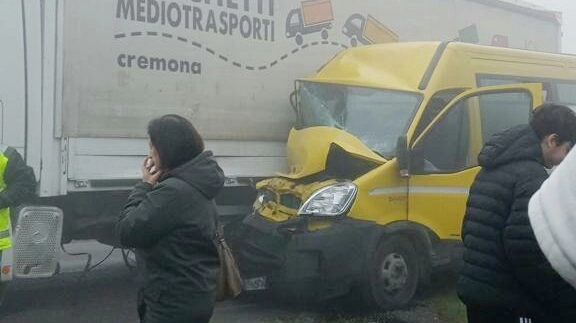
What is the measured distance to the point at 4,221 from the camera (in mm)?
6684

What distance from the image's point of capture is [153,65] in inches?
294

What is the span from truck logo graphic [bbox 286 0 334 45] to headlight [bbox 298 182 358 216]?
2252 millimetres

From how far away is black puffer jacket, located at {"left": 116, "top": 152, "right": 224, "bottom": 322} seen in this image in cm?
342

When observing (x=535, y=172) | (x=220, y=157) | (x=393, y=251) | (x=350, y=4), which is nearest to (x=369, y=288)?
(x=393, y=251)

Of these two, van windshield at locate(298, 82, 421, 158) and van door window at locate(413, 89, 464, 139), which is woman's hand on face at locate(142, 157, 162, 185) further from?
van door window at locate(413, 89, 464, 139)

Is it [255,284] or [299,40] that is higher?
[299,40]

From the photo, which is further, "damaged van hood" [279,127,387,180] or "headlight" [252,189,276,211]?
"headlight" [252,189,276,211]

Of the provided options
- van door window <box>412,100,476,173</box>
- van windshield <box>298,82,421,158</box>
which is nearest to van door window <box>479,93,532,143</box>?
van door window <box>412,100,476,173</box>

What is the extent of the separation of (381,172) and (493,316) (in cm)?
398

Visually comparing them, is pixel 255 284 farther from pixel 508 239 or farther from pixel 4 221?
pixel 508 239

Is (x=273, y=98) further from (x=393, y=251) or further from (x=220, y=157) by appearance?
(x=393, y=251)

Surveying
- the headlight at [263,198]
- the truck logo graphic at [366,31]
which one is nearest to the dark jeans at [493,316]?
the headlight at [263,198]

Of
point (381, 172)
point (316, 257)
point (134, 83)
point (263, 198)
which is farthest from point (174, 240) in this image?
point (263, 198)

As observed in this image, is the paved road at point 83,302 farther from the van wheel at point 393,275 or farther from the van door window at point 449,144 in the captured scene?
the van door window at point 449,144
